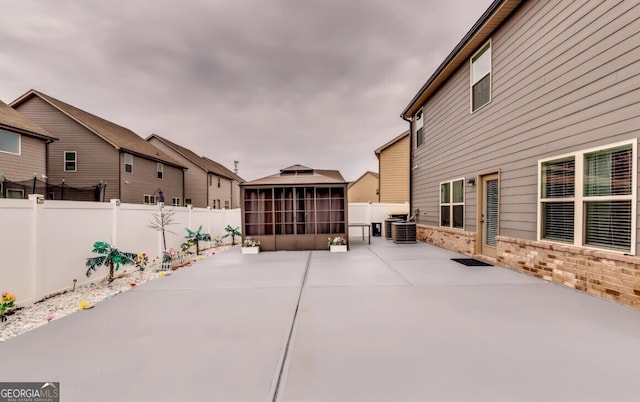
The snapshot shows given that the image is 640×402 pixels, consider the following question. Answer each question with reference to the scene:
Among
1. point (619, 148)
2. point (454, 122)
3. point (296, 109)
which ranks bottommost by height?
point (619, 148)

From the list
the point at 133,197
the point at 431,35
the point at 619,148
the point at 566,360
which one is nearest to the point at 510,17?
the point at 619,148

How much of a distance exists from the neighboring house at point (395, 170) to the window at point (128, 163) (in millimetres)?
13622

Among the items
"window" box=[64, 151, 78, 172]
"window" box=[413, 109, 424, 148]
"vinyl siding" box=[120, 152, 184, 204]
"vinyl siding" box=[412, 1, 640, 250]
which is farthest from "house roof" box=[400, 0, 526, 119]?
"window" box=[64, 151, 78, 172]

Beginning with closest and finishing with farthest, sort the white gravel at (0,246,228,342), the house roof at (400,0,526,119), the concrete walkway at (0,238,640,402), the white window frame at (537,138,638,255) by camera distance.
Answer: the concrete walkway at (0,238,640,402) < the white gravel at (0,246,228,342) < the white window frame at (537,138,638,255) < the house roof at (400,0,526,119)

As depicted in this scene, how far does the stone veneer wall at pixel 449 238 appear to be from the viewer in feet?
21.7

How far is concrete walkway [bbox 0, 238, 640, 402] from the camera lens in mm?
1751

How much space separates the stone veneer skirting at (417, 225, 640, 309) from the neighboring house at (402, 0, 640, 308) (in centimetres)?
1

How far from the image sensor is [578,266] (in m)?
3.77

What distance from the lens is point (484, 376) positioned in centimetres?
186

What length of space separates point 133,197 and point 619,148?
17.4 m

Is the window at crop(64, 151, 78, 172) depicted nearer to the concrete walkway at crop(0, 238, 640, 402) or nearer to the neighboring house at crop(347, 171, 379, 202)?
the concrete walkway at crop(0, 238, 640, 402)

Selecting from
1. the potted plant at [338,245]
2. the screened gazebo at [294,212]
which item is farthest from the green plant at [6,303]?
the potted plant at [338,245]

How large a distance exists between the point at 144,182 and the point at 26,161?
4.68 m

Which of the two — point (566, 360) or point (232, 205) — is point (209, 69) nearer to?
point (566, 360)
